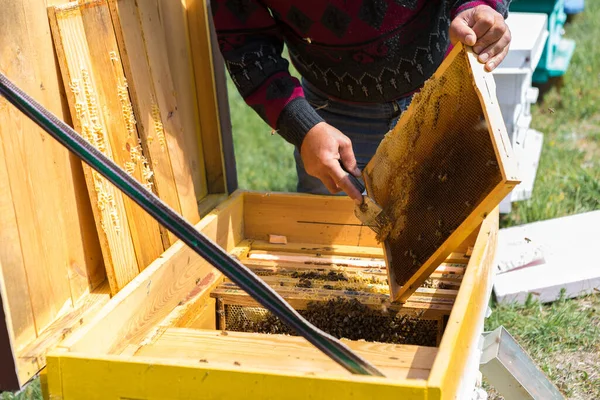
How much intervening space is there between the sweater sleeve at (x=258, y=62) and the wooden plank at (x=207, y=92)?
0.58 feet

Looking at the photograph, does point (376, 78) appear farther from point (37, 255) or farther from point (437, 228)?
point (37, 255)

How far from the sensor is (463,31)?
1.97 meters

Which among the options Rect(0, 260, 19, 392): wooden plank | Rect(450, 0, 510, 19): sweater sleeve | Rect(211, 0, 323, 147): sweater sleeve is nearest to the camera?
Rect(0, 260, 19, 392): wooden plank

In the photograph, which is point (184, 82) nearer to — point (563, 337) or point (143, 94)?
point (143, 94)

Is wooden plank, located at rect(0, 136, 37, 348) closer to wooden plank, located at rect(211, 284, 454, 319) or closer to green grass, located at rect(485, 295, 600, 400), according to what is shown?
wooden plank, located at rect(211, 284, 454, 319)

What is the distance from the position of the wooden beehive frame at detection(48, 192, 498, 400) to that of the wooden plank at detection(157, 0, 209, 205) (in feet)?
0.79

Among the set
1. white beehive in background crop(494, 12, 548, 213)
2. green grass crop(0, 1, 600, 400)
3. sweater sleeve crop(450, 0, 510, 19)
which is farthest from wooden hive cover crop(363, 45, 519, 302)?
white beehive in background crop(494, 12, 548, 213)

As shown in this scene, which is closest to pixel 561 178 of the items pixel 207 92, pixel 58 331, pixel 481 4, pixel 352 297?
pixel 481 4

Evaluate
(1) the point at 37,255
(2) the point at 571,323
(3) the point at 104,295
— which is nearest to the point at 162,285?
(3) the point at 104,295

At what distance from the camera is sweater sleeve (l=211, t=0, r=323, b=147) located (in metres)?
2.45

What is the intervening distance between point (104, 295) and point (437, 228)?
3.23 ft

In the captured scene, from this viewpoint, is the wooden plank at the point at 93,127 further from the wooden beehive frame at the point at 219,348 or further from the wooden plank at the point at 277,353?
the wooden plank at the point at 277,353

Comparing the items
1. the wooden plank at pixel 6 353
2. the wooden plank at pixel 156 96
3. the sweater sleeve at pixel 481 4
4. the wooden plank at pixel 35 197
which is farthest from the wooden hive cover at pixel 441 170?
the wooden plank at pixel 6 353

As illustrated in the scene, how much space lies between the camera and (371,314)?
2.21 metres
